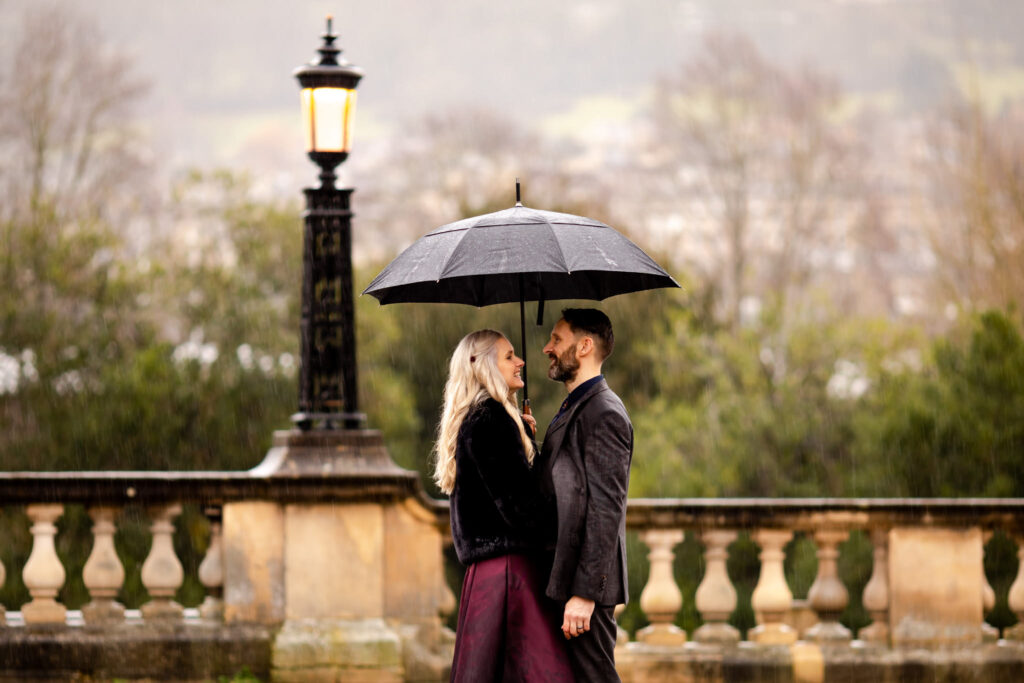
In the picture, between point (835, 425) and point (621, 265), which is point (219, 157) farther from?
point (621, 265)

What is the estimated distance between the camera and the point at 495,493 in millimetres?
4125

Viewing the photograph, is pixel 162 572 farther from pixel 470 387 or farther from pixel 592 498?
pixel 592 498

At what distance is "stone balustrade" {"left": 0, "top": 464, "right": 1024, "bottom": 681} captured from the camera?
6172mm

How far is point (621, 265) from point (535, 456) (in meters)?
0.80

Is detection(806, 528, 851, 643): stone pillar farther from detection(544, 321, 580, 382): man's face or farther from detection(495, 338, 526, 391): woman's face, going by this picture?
detection(495, 338, 526, 391): woman's face

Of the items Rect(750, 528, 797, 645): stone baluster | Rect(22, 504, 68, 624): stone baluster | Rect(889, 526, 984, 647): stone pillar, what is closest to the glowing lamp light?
Rect(22, 504, 68, 624): stone baluster

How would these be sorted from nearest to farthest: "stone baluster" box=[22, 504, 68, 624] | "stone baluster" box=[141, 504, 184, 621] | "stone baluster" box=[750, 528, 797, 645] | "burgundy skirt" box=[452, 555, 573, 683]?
"burgundy skirt" box=[452, 555, 573, 683]
"stone baluster" box=[22, 504, 68, 624]
"stone baluster" box=[141, 504, 184, 621]
"stone baluster" box=[750, 528, 797, 645]

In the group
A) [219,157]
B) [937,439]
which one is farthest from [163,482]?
[219,157]

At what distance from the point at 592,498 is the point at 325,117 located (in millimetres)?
3335

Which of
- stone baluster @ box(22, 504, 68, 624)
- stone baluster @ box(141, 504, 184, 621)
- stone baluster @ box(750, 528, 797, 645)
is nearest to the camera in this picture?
stone baluster @ box(22, 504, 68, 624)

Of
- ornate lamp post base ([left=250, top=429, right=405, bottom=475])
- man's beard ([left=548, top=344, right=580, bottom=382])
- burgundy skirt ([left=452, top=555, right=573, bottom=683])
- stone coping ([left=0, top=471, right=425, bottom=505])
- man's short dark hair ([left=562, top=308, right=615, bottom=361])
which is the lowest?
burgundy skirt ([left=452, top=555, right=573, bottom=683])

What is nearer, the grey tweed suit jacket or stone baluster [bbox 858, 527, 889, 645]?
the grey tweed suit jacket

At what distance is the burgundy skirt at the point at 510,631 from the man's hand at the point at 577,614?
122 mm

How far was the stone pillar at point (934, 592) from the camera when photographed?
631cm
